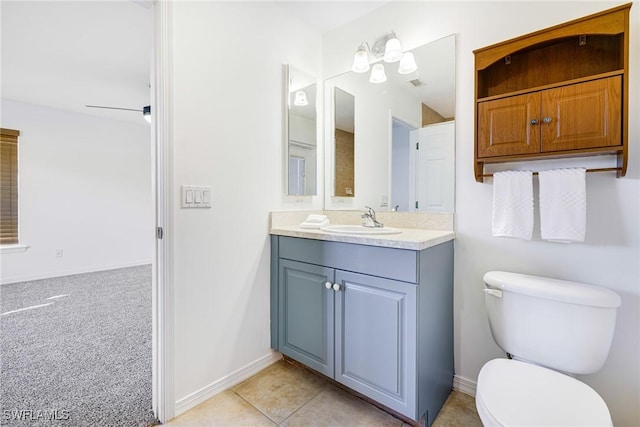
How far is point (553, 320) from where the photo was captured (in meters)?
1.16

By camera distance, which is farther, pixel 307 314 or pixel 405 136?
pixel 405 136

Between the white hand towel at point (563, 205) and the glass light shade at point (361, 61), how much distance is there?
Result: 1.23 metres

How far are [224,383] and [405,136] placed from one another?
71.3 inches

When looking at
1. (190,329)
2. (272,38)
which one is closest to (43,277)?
A: (190,329)

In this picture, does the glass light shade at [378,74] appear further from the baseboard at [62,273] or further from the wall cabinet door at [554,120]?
the baseboard at [62,273]

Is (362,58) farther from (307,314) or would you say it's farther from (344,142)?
(307,314)

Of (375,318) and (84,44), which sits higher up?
(84,44)

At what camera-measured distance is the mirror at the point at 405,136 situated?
65.4 inches

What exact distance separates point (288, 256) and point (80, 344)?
1717mm

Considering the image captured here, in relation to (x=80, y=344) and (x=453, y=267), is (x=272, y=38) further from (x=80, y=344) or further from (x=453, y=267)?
(x=80, y=344)

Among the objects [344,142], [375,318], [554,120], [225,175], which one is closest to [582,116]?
[554,120]

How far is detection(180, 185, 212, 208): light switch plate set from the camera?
143cm

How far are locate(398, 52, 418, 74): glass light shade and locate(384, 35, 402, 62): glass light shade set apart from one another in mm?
34

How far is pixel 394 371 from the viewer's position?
1.32 m
